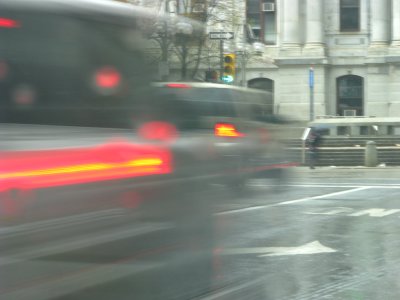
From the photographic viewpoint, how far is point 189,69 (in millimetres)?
6207

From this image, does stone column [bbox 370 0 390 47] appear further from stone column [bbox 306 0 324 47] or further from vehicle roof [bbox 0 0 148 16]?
vehicle roof [bbox 0 0 148 16]

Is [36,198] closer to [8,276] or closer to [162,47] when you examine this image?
[8,276]

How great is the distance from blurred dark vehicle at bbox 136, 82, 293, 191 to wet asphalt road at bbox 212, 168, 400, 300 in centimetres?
62

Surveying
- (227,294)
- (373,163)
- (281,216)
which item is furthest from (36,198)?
(373,163)

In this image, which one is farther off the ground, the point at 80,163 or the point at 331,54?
the point at 331,54

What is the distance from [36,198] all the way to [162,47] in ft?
6.73

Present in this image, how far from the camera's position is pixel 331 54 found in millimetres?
37406

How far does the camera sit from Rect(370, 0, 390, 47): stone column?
119ft

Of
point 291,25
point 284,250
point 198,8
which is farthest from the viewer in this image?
point 291,25

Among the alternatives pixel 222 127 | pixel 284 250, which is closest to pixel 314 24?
pixel 222 127

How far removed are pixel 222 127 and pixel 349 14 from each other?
98.4 ft

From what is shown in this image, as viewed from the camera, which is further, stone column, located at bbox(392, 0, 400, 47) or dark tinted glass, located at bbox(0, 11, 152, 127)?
stone column, located at bbox(392, 0, 400, 47)

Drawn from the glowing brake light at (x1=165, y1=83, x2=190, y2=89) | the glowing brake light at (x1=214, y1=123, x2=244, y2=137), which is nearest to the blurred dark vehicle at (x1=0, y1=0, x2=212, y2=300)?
the glowing brake light at (x1=165, y1=83, x2=190, y2=89)

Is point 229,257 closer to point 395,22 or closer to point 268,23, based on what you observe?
point 395,22
